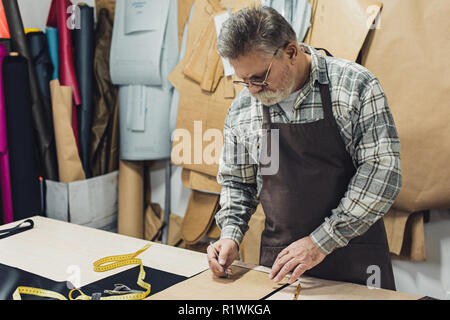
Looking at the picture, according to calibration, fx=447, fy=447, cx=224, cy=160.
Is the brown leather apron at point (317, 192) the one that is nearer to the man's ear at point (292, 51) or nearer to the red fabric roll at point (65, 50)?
the man's ear at point (292, 51)

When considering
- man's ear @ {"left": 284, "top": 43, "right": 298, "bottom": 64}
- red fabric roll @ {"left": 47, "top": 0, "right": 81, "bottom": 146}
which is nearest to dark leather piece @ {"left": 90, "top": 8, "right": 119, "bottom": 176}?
red fabric roll @ {"left": 47, "top": 0, "right": 81, "bottom": 146}

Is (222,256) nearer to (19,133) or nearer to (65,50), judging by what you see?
(19,133)

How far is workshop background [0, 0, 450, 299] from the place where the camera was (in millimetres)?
2045

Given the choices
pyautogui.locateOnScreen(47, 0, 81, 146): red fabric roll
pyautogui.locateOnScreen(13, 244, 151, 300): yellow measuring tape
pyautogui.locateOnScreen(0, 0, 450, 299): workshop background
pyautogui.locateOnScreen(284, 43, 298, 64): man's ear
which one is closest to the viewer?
pyautogui.locateOnScreen(13, 244, 151, 300): yellow measuring tape

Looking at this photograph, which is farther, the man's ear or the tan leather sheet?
the man's ear

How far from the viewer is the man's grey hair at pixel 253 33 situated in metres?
1.27

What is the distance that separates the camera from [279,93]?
1401 mm

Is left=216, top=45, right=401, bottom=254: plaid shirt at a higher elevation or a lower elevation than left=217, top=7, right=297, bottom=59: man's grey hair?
lower

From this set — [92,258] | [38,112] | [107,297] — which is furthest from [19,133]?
[107,297]

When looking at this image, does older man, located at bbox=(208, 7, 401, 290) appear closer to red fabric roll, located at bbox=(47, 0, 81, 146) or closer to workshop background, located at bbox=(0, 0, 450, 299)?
workshop background, located at bbox=(0, 0, 450, 299)

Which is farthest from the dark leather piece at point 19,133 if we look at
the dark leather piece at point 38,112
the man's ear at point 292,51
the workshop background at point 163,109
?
the man's ear at point 292,51

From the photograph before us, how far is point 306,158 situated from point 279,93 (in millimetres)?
223
